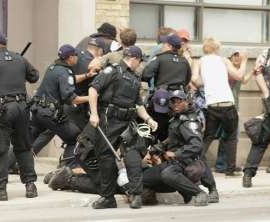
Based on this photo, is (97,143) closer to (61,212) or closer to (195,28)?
(61,212)

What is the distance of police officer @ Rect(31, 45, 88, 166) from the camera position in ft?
33.5

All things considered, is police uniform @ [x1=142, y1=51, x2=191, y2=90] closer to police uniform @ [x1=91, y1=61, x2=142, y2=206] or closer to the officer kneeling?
the officer kneeling

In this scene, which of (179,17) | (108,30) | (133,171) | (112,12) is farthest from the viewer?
(179,17)

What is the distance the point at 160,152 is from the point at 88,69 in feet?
5.52

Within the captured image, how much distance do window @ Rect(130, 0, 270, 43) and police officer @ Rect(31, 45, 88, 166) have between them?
299 centimetres

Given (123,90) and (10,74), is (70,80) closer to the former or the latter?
(10,74)

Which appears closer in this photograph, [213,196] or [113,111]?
[113,111]

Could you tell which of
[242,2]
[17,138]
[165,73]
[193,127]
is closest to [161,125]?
[165,73]

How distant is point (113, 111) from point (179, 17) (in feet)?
14.6

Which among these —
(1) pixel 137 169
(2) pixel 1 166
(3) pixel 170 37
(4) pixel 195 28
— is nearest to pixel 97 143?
(1) pixel 137 169

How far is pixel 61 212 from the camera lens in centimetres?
934

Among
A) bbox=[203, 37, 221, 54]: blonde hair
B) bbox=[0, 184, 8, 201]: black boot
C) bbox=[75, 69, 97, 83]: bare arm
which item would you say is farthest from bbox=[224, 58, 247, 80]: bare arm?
bbox=[0, 184, 8, 201]: black boot

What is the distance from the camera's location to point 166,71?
10.4 m

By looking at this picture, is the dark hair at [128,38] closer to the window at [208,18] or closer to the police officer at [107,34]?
the police officer at [107,34]
